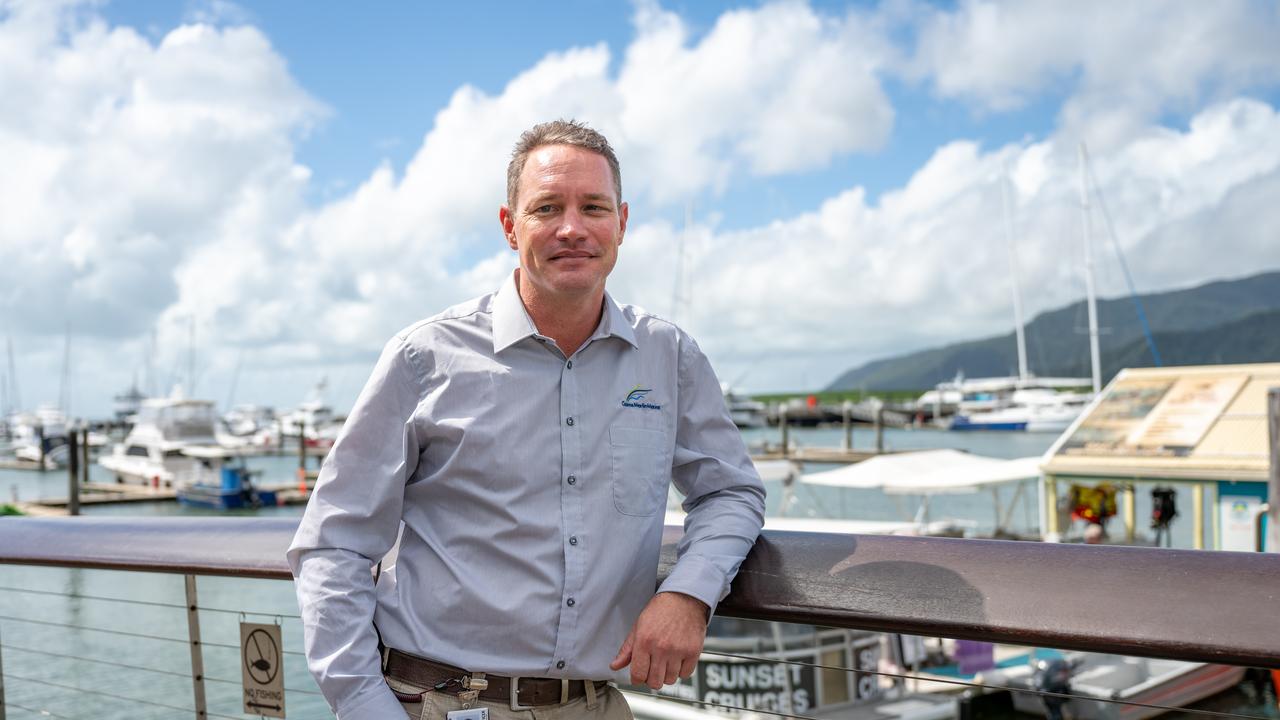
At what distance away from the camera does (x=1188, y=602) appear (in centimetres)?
128

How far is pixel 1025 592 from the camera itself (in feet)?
4.52

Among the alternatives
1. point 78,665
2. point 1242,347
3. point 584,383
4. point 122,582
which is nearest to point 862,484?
point 78,665

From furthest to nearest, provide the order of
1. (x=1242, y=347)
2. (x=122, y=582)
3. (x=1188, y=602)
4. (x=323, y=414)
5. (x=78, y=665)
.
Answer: (x=1242, y=347) → (x=323, y=414) → (x=122, y=582) → (x=78, y=665) → (x=1188, y=602)

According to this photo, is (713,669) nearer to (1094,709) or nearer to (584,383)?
(1094,709)

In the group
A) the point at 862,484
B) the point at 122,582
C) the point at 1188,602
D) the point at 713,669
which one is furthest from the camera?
the point at 122,582

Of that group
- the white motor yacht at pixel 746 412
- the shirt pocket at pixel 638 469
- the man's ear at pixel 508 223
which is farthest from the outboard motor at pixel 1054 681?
the white motor yacht at pixel 746 412

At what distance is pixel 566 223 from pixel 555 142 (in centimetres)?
15

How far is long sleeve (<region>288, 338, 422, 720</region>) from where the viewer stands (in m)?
1.55

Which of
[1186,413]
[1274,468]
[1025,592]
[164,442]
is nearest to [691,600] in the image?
[1025,592]

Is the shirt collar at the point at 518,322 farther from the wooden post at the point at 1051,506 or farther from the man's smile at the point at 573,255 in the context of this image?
the wooden post at the point at 1051,506

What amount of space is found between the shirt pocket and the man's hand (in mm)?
178

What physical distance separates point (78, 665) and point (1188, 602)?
1962cm

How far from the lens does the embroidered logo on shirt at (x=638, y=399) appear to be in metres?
1.71

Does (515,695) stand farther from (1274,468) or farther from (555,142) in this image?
(1274,468)
